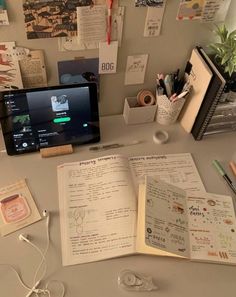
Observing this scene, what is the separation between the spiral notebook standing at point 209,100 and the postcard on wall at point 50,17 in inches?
15.2

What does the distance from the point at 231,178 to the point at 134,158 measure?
289 millimetres

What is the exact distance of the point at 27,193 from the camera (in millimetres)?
845

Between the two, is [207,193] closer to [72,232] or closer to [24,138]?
[72,232]

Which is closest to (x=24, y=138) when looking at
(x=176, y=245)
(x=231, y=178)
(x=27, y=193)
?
(x=27, y=193)

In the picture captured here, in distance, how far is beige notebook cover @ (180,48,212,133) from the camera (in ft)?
3.04

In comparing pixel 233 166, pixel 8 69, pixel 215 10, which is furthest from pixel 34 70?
pixel 233 166

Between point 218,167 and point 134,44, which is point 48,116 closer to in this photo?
point 134,44

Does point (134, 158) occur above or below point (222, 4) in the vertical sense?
below

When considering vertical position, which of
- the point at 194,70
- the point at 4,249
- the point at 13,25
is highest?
the point at 13,25

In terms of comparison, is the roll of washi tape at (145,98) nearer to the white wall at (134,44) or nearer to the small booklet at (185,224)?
the white wall at (134,44)

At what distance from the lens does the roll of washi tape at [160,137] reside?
1.01 m

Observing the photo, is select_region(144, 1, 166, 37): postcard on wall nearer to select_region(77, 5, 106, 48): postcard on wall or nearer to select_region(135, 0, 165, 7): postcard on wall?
select_region(135, 0, 165, 7): postcard on wall

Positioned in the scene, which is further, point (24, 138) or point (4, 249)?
point (24, 138)

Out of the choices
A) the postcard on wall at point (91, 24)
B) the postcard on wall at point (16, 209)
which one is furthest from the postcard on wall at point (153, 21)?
the postcard on wall at point (16, 209)
